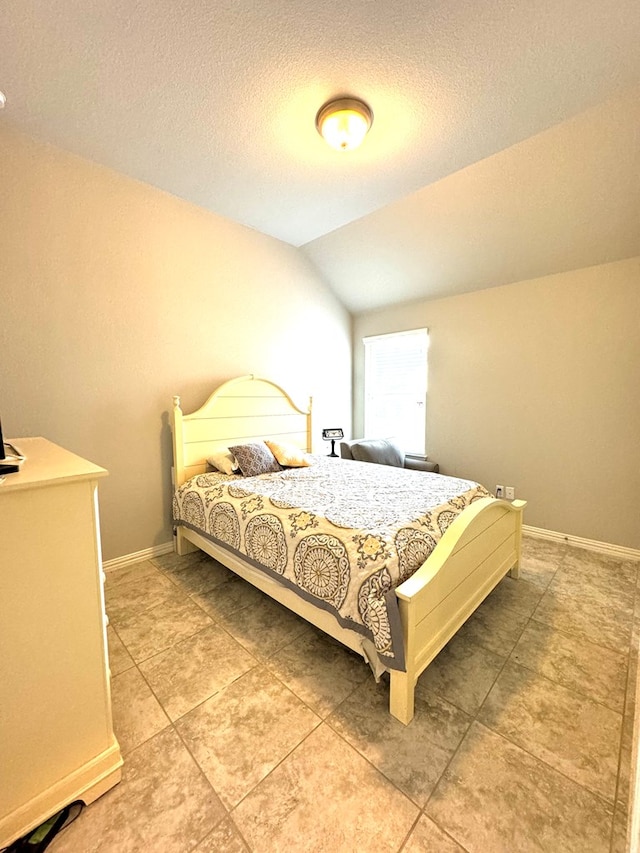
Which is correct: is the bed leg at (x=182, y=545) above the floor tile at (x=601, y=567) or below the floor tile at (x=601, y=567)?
above

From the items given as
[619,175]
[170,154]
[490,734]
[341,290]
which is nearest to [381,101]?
[170,154]

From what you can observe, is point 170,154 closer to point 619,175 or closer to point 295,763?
point 619,175

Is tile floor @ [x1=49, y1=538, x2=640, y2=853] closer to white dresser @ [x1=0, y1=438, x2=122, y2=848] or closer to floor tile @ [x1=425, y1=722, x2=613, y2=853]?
floor tile @ [x1=425, y1=722, x2=613, y2=853]

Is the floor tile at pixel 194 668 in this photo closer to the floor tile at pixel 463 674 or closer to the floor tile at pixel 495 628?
the floor tile at pixel 463 674

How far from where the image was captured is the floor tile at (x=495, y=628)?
1.72 meters

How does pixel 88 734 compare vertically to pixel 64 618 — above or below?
below

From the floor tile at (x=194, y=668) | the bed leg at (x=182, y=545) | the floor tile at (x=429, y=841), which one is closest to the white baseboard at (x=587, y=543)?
the floor tile at (x=429, y=841)

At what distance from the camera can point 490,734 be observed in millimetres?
1264

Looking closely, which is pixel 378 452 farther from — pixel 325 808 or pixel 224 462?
pixel 325 808

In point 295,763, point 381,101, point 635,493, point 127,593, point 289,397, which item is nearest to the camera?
point 295,763

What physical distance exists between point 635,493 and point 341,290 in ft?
11.1

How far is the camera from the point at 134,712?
4.43 ft

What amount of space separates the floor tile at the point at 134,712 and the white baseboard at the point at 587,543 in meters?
3.13

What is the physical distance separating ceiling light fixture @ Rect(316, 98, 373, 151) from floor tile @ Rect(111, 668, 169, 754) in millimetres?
2846
